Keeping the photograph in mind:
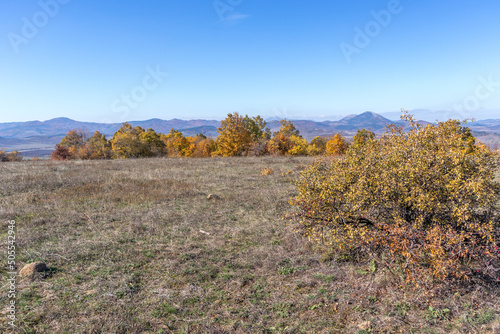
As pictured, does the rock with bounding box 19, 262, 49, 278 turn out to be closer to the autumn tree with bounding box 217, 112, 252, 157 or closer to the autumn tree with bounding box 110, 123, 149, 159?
the autumn tree with bounding box 217, 112, 252, 157

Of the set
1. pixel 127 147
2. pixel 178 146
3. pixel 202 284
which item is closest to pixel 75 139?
pixel 127 147

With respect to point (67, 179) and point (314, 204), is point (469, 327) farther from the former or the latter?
point (67, 179)

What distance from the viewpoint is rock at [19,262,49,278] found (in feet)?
21.6

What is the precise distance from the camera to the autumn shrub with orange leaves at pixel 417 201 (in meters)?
5.52

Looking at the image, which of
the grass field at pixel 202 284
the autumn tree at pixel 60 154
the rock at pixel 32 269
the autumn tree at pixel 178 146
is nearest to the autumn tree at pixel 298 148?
the autumn tree at pixel 178 146

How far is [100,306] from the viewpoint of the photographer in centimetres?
552

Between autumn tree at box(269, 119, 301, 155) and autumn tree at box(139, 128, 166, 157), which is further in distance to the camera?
autumn tree at box(139, 128, 166, 157)

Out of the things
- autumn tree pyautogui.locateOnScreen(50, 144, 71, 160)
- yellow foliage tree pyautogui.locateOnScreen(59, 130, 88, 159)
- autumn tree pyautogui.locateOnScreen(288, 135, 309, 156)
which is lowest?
autumn tree pyautogui.locateOnScreen(288, 135, 309, 156)

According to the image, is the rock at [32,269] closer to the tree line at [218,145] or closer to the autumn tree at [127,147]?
the tree line at [218,145]

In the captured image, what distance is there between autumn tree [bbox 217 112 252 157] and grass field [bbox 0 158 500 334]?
136 feet

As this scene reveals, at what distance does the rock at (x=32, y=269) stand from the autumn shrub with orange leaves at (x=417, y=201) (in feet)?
23.9

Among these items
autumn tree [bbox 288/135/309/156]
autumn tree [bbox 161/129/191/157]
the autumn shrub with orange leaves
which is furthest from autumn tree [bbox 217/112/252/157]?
the autumn shrub with orange leaves

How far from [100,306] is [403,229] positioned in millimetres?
6880

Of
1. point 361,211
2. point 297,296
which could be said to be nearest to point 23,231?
point 297,296
